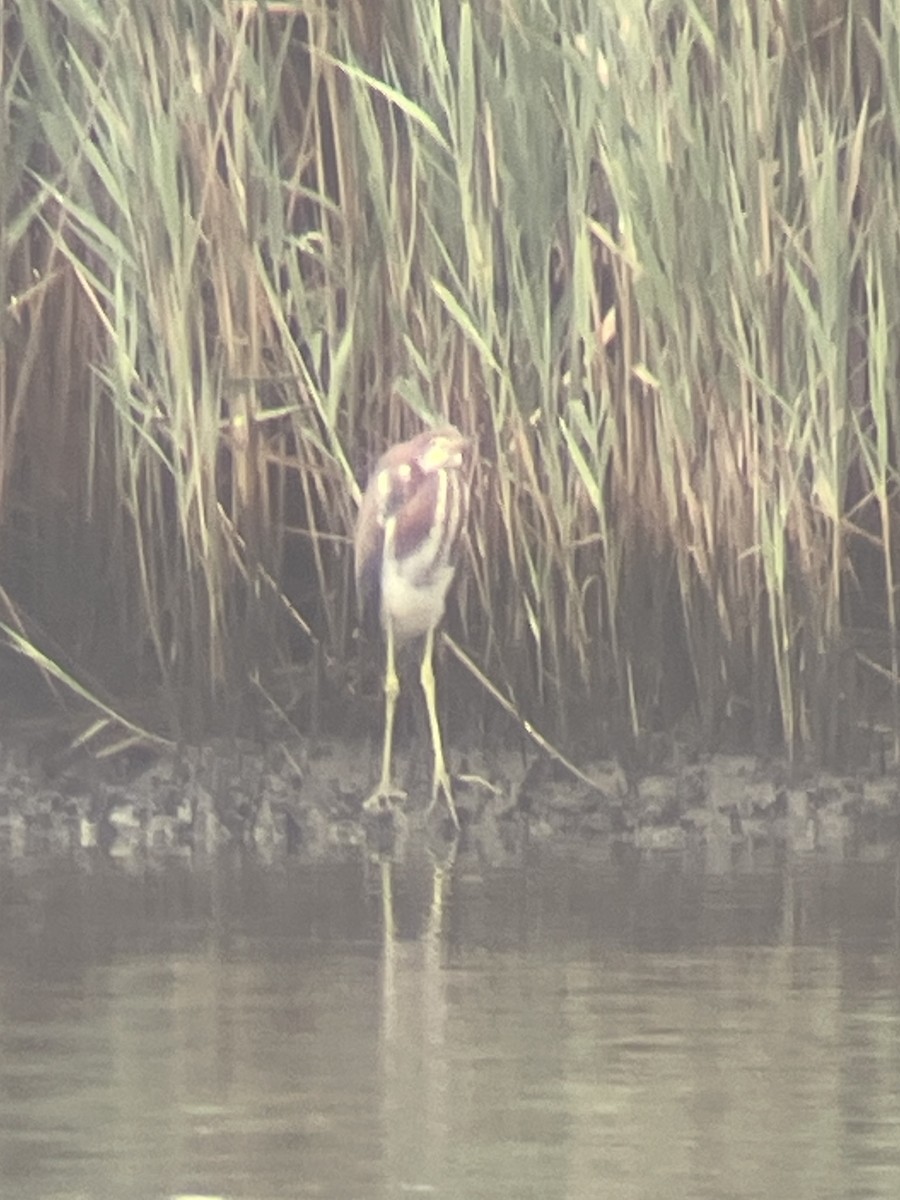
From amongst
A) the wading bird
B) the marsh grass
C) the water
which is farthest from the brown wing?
the water

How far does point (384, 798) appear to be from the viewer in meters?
8.44

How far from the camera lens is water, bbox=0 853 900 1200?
4.52 metres

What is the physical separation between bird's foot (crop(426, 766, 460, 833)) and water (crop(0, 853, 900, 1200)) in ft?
2.37

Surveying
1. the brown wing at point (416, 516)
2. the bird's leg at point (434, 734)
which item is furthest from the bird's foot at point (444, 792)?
the brown wing at point (416, 516)

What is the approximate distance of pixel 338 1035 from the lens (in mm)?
5516

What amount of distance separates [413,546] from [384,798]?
584 mm

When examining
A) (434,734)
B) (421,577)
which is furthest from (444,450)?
(434,734)

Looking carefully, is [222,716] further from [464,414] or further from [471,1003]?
[471,1003]

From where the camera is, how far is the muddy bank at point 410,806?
816cm

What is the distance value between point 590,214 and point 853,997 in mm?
3124

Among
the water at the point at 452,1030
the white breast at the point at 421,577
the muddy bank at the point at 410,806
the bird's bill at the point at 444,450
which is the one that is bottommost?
the water at the point at 452,1030

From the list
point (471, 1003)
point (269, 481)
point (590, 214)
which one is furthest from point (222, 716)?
point (471, 1003)

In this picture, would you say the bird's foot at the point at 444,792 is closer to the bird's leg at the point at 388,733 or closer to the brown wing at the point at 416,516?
the bird's leg at the point at 388,733

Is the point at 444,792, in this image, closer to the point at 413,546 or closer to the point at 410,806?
the point at 410,806
